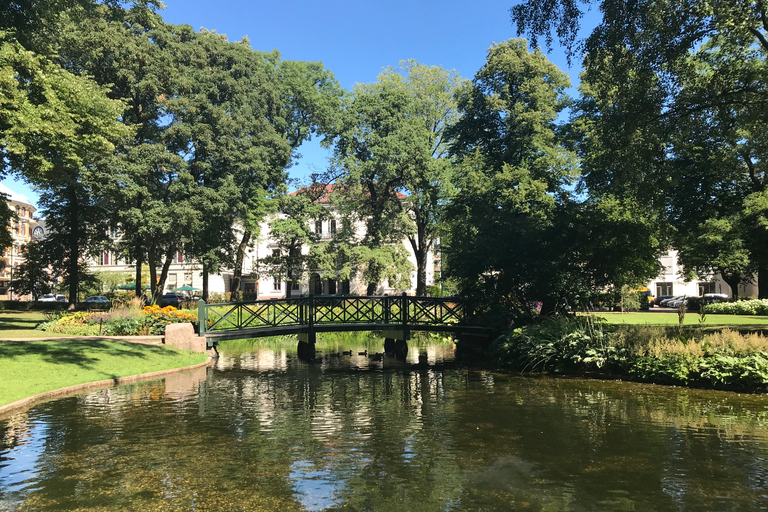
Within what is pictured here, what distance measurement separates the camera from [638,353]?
1375cm

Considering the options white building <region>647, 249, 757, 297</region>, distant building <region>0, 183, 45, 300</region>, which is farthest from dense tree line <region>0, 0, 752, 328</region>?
distant building <region>0, 183, 45, 300</region>

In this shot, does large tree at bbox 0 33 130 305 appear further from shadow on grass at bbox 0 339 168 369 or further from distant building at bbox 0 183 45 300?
distant building at bbox 0 183 45 300

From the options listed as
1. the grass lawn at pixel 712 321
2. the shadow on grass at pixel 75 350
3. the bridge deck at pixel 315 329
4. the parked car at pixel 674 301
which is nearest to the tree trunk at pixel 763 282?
the grass lawn at pixel 712 321

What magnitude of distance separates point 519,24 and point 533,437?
11.2 metres

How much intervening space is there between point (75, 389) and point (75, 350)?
3481 mm

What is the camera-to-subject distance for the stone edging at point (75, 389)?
990 cm

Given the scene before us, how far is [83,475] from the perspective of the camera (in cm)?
643

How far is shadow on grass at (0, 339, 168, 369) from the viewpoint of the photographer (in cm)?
1370

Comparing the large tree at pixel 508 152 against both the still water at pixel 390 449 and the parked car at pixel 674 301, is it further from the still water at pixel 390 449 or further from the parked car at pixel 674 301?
the parked car at pixel 674 301

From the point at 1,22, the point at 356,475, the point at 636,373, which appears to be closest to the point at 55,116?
the point at 1,22

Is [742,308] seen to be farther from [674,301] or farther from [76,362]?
[76,362]

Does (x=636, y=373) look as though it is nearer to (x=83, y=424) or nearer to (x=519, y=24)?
(x=519, y=24)

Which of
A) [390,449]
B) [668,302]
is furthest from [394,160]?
[668,302]

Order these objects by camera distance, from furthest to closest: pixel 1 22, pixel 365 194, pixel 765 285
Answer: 1. pixel 365 194
2. pixel 765 285
3. pixel 1 22
